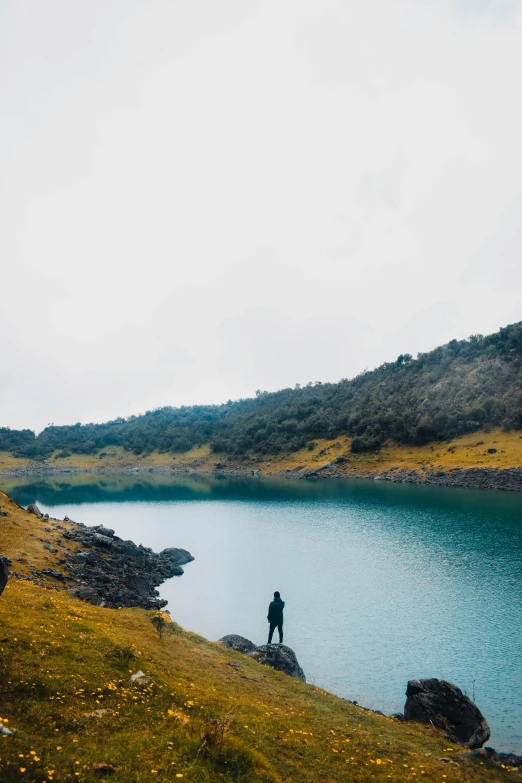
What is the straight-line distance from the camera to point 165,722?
15.3 meters

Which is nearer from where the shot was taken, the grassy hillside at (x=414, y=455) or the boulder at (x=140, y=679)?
the boulder at (x=140, y=679)

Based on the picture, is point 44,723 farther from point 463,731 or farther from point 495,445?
point 495,445

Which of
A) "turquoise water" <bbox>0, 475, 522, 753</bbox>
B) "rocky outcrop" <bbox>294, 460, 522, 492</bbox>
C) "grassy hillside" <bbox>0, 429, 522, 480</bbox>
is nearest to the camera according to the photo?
"turquoise water" <bbox>0, 475, 522, 753</bbox>

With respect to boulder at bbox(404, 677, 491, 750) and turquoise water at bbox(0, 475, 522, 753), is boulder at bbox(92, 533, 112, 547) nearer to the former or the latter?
turquoise water at bbox(0, 475, 522, 753)

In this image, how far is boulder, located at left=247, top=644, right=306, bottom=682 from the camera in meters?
29.5

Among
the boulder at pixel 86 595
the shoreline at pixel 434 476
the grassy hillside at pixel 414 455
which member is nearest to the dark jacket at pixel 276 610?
the boulder at pixel 86 595

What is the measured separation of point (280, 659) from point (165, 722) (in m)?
16.4

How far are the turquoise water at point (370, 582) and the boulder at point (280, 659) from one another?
1722 mm

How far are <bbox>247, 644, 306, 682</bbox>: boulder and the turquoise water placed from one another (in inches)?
67.8

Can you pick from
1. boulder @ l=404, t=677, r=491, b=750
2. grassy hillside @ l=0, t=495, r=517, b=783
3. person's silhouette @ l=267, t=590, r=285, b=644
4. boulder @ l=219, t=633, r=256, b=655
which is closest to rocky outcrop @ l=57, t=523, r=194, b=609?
boulder @ l=219, t=633, r=256, b=655

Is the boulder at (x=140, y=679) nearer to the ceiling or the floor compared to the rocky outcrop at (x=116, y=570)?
nearer to the ceiling

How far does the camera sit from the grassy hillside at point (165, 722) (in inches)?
494

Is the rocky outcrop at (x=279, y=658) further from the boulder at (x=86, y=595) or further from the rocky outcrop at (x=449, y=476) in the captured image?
the rocky outcrop at (x=449, y=476)

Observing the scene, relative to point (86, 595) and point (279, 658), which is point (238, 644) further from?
point (86, 595)
